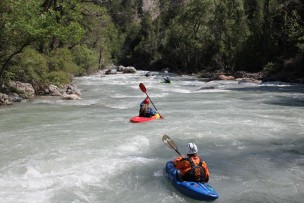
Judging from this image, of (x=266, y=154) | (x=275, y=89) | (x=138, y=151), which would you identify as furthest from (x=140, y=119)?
(x=275, y=89)

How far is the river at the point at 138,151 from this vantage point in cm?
632

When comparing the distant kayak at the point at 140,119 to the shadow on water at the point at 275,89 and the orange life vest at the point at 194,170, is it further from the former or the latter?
the shadow on water at the point at 275,89

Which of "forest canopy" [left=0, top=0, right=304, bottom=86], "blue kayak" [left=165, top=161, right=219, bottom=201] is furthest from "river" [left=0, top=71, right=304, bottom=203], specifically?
"forest canopy" [left=0, top=0, right=304, bottom=86]

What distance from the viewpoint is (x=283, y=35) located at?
31828mm

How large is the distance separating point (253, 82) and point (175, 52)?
2176 cm

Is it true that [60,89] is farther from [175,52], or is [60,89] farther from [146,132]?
[175,52]

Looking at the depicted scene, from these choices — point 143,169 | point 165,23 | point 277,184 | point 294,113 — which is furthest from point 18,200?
point 165,23

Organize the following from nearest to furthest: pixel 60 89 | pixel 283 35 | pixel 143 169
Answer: pixel 143 169, pixel 60 89, pixel 283 35

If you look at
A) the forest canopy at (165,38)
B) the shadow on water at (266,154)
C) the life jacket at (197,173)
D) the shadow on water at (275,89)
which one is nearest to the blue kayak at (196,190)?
the life jacket at (197,173)

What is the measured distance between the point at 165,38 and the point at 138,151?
44052 millimetres

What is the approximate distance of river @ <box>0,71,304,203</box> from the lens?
20.7 feet

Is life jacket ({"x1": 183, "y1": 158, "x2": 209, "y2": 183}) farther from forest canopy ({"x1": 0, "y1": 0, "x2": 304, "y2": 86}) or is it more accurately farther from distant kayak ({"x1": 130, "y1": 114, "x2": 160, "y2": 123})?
forest canopy ({"x1": 0, "y1": 0, "x2": 304, "y2": 86})

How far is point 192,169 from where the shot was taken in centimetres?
604

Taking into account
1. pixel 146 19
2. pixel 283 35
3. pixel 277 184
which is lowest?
pixel 277 184
